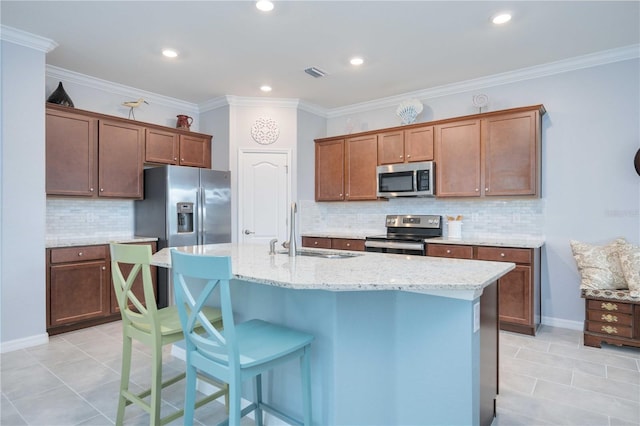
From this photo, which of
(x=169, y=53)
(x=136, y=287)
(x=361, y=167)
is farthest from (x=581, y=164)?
(x=136, y=287)

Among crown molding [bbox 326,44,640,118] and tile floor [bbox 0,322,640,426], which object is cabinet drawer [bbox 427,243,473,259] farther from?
crown molding [bbox 326,44,640,118]

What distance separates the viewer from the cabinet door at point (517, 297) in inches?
137

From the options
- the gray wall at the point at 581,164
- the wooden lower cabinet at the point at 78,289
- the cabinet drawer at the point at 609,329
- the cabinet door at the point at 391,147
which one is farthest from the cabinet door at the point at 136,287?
the cabinet drawer at the point at 609,329

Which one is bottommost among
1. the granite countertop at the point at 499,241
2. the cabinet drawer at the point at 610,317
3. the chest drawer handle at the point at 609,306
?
the cabinet drawer at the point at 610,317

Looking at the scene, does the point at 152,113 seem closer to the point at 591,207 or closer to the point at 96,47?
the point at 96,47

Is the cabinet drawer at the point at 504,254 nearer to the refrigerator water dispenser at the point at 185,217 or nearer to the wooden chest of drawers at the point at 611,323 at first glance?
the wooden chest of drawers at the point at 611,323

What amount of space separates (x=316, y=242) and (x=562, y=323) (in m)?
2.90

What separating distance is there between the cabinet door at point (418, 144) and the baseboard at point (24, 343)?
4119 millimetres

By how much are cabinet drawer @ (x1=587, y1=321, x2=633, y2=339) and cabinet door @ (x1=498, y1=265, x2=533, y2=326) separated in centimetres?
46

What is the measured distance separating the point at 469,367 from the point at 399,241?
274cm

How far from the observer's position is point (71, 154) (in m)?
3.81

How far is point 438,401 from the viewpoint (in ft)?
5.63

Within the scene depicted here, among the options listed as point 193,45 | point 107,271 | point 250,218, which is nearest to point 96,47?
point 193,45

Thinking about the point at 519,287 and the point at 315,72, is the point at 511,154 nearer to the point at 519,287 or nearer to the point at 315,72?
the point at 519,287
